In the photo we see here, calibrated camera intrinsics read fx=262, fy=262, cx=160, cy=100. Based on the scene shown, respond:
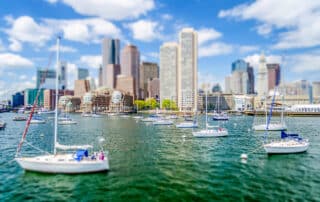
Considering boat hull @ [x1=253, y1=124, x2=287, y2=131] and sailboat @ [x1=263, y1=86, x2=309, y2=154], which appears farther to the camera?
boat hull @ [x1=253, y1=124, x2=287, y2=131]

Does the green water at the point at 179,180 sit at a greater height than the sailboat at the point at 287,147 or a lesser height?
lesser

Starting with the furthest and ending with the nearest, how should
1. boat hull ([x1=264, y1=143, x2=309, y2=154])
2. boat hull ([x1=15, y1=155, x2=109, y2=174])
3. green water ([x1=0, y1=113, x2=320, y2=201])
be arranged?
boat hull ([x1=264, y1=143, x2=309, y2=154])
boat hull ([x1=15, y1=155, x2=109, y2=174])
green water ([x1=0, y1=113, x2=320, y2=201])

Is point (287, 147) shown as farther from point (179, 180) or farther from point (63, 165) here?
point (63, 165)

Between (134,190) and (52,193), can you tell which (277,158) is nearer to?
(134,190)

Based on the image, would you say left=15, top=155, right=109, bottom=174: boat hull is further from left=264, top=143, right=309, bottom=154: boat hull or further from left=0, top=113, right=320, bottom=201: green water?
left=264, top=143, right=309, bottom=154: boat hull

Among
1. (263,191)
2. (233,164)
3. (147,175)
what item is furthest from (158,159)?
(263,191)

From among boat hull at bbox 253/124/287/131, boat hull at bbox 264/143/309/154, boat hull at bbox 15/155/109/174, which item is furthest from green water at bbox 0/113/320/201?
boat hull at bbox 253/124/287/131

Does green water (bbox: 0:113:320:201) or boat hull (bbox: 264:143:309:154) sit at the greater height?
boat hull (bbox: 264:143:309:154)

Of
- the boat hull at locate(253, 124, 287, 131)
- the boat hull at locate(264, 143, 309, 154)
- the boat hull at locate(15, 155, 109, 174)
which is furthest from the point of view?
the boat hull at locate(253, 124, 287, 131)

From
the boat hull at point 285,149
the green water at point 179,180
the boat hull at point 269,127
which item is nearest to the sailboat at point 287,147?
the boat hull at point 285,149

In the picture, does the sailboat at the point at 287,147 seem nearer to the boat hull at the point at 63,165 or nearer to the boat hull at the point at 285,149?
the boat hull at the point at 285,149
